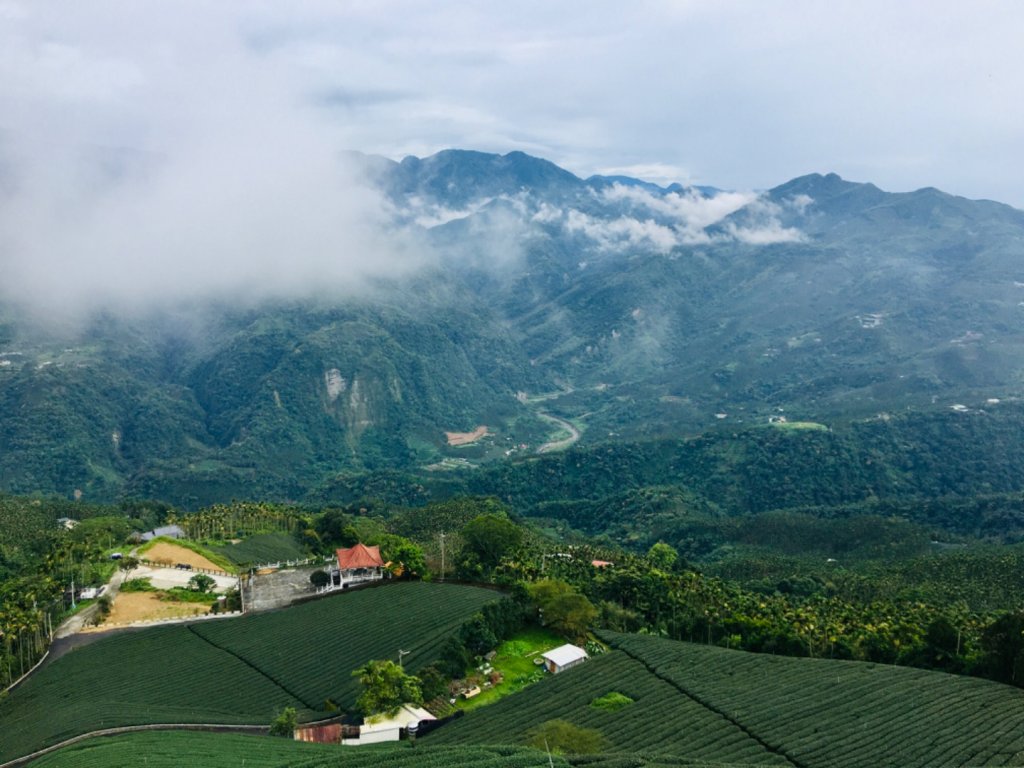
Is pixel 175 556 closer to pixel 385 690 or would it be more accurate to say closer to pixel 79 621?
pixel 79 621

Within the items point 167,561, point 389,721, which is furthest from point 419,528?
point 389,721

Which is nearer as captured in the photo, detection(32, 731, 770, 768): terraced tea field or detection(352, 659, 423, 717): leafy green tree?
detection(32, 731, 770, 768): terraced tea field

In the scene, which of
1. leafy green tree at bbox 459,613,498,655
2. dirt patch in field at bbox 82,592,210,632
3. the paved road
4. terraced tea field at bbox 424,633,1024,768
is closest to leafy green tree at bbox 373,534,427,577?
dirt patch in field at bbox 82,592,210,632

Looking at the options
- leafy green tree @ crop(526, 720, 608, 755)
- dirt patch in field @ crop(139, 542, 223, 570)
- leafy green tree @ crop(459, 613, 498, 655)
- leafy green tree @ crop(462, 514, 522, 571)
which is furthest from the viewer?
dirt patch in field @ crop(139, 542, 223, 570)

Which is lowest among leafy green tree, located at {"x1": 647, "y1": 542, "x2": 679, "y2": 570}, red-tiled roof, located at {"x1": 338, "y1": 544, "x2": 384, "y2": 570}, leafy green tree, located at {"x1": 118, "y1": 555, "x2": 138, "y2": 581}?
leafy green tree, located at {"x1": 647, "y1": 542, "x2": 679, "y2": 570}

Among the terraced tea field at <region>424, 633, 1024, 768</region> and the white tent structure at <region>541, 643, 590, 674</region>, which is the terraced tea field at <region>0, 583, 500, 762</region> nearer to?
the white tent structure at <region>541, 643, 590, 674</region>

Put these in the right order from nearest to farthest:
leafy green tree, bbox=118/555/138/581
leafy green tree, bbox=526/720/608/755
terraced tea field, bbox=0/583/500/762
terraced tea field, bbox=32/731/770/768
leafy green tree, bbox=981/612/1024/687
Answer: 1. terraced tea field, bbox=32/731/770/768
2. leafy green tree, bbox=526/720/608/755
3. leafy green tree, bbox=981/612/1024/687
4. terraced tea field, bbox=0/583/500/762
5. leafy green tree, bbox=118/555/138/581

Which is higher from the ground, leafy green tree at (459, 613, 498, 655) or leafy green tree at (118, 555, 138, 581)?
leafy green tree at (459, 613, 498, 655)
